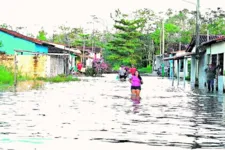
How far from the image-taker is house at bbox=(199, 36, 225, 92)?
1225 inches

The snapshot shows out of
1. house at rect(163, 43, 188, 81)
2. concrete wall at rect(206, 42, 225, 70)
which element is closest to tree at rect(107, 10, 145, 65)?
house at rect(163, 43, 188, 81)

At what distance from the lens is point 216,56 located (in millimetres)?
35094

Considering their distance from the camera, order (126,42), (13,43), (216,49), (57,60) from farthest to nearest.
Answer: (126,42)
(57,60)
(13,43)
(216,49)

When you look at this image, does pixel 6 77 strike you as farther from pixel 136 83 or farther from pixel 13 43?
pixel 13 43

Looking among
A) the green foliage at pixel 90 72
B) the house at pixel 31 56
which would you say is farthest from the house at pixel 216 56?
the green foliage at pixel 90 72

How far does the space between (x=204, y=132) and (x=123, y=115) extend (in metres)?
3.88

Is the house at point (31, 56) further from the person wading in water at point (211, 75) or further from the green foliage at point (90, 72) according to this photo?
the person wading in water at point (211, 75)

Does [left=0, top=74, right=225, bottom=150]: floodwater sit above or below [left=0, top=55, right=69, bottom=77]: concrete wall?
below

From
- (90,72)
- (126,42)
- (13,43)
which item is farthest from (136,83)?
(126,42)

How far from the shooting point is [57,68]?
5256cm

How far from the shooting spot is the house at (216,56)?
31.1 meters

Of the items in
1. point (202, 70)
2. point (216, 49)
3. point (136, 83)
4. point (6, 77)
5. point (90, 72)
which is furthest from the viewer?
point (90, 72)

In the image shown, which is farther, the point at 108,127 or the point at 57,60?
the point at 57,60

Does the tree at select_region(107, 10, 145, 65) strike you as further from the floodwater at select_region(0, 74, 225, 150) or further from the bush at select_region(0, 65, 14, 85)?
the floodwater at select_region(0, 74, 225, 150)
